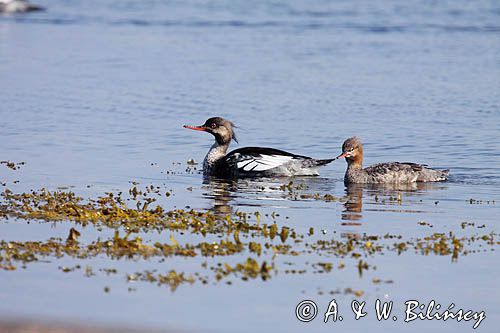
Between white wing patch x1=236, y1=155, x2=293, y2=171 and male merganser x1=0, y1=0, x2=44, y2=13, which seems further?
male merganser x1=0, y1=0, x2=44, y2=13

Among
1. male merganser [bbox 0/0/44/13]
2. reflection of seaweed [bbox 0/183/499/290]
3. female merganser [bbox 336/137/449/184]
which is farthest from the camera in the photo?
male merganser [bbox 0/0/44/13]

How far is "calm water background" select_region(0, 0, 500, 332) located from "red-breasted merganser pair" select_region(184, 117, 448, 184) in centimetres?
32

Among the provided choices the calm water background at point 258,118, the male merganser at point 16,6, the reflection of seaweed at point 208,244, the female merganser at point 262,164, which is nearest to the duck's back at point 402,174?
the calm water background at point 258,118

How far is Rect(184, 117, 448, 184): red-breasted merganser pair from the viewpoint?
619 inches

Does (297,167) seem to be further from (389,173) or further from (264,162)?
(389,173)

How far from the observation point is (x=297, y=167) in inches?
638

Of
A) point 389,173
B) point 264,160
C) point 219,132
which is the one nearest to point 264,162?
point 264,160

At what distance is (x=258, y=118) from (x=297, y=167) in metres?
5.93

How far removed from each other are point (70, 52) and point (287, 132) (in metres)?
14.5

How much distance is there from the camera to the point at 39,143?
18438 millimetres

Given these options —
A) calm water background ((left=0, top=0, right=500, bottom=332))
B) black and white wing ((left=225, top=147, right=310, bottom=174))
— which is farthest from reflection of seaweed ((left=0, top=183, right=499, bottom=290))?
black and white wing ((left=225, top=147, right=310, bottom=174))

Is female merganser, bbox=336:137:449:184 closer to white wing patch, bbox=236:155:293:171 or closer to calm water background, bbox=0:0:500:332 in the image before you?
calm water background, bbox=0:0:500:332

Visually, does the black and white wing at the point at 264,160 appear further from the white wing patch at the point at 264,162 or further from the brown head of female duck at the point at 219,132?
the brown head of female duck at the point at 219,132

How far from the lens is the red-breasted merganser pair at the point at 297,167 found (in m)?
15.7
